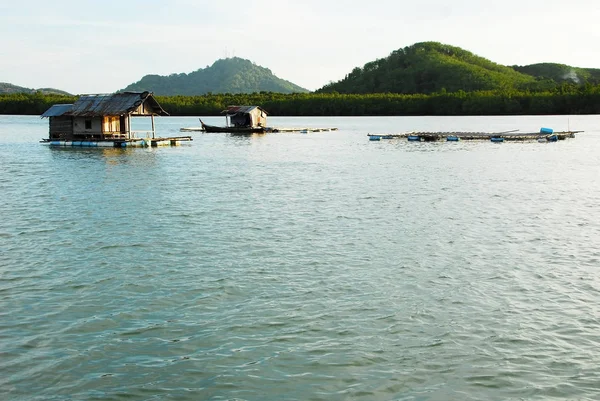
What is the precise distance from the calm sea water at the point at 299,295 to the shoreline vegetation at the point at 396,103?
96.8 meters

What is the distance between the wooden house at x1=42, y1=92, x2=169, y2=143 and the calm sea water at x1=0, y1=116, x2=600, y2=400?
20719mm

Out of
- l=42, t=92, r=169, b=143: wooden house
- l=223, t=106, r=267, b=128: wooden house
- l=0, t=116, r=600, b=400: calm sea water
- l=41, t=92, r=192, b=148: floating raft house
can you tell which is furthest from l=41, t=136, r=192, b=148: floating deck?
l=0, t=116, r=600, b=400: calm sea water

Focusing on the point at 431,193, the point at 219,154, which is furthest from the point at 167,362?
the point at 219,154

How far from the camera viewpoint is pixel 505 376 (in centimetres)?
805

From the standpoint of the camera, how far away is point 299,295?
11195mm

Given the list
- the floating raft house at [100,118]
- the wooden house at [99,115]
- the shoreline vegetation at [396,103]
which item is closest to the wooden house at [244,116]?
the floating raft house at [100,118]

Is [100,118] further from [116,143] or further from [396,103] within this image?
[396,103]

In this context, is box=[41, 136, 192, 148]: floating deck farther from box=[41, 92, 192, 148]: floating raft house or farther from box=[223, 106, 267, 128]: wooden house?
box=[223, 106, 267, 128]: wooden house

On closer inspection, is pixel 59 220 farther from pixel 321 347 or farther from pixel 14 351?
pixel 321 347

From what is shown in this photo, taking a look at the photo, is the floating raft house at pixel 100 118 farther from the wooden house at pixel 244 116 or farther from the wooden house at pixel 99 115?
the wooden house at pixel 244 116

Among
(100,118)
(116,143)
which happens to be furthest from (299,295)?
(100,118)

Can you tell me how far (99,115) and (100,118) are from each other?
2.37 metres

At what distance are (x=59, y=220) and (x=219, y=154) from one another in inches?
1122

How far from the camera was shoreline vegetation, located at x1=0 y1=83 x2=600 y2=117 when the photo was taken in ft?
372
